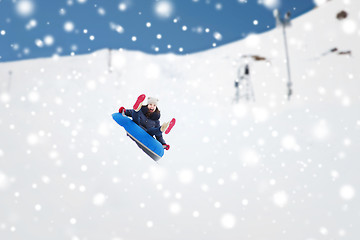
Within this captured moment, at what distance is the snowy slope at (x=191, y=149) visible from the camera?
5426 millimetres

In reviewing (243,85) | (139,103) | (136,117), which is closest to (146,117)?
(136,117)

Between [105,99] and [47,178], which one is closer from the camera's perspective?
[47,178]

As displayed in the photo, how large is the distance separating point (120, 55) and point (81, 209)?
4861 mm

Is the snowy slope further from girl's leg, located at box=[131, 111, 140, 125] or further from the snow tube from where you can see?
girl's leg, located at box=[131, 111, 140, 125]

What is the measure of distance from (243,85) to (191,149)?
260 cm

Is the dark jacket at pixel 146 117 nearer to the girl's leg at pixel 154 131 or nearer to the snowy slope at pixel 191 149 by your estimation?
the girl's leg at pixel 154 131

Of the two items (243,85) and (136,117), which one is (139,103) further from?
(243,85)

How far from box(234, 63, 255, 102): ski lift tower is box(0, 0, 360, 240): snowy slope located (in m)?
0.16

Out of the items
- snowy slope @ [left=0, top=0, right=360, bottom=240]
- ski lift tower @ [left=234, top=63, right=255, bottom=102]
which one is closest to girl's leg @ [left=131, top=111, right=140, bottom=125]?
snowy slope @ [left=0, top=0, right=360, bottom=240]

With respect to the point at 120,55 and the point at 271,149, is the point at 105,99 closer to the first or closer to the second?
the point at 120,55

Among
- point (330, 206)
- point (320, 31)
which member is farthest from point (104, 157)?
point (320, 31)

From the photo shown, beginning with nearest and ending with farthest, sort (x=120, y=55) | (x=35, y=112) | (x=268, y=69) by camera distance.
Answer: (x=35, y=112) < (x=268, y=69) < (x=120, y=55)

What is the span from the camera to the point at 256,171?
6004mm

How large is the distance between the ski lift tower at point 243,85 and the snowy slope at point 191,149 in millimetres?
156
